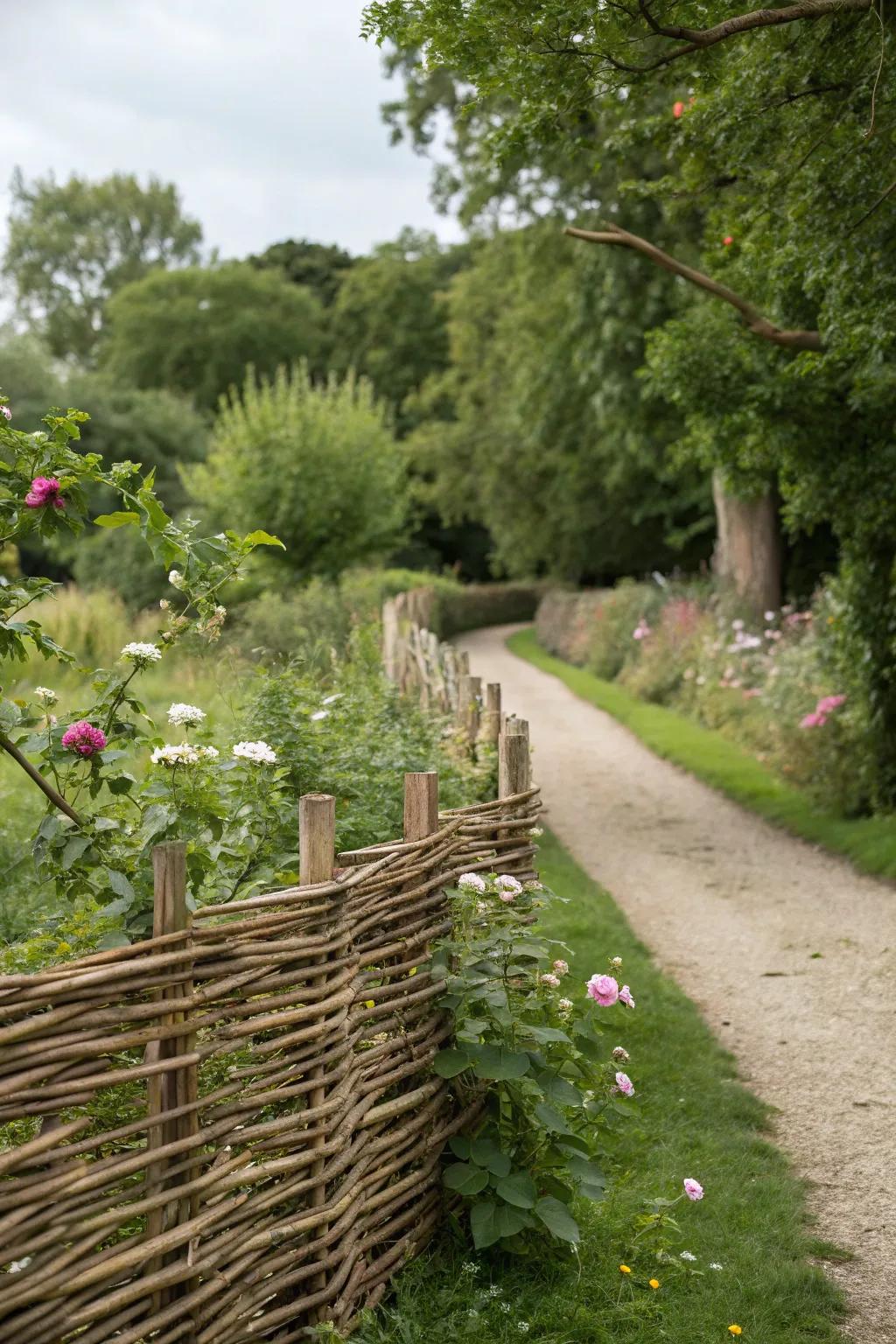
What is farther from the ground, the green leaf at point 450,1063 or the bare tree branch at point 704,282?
the bare tree branch at point 704,282

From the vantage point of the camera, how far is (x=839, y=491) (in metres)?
9.42

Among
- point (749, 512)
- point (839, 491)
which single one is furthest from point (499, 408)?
point (839, 491)

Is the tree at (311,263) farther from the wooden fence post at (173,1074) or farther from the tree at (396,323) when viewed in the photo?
the wooden fence post at (173,1074)

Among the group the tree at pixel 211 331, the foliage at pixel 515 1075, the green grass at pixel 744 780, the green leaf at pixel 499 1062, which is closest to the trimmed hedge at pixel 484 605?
the green grass at pixel 744 780

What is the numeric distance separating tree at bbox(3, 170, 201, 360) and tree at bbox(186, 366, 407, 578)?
40292mm

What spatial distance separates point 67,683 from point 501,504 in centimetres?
1727

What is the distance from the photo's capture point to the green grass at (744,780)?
9672 mm

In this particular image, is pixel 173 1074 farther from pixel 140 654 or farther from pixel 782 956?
pixel 782 956

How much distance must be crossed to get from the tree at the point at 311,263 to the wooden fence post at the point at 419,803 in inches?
1934

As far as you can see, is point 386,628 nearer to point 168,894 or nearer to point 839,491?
point 839,491

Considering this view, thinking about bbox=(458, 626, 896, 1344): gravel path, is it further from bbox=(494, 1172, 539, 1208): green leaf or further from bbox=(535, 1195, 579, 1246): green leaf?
bbox=(494, 1172, 539, 1208): green leaf

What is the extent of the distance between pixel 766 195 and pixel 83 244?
55.6 metres

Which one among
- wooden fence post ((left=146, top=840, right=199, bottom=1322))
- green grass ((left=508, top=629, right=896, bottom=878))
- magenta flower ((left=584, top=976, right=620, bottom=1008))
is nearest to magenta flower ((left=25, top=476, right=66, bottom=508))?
wooden fence post ((left=146, top=840, right=199, bottom=1322))

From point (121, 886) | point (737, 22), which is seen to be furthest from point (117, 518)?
point (737, 22)
